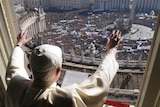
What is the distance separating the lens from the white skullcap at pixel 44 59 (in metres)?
0.54

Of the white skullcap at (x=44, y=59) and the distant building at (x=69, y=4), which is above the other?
the white skullcap at (x=44, y=59)

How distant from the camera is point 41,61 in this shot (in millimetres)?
544

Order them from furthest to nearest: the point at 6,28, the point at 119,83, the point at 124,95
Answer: the point at 119,83
the point at 124,95
the point at 6,28

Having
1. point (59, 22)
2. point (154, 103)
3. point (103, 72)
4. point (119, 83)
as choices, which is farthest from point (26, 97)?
point (59, 22)

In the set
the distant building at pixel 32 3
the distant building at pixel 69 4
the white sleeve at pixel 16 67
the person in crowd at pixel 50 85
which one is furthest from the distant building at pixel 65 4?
the person in crowd at pixel 50 85

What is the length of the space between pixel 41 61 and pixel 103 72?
0.21 meters

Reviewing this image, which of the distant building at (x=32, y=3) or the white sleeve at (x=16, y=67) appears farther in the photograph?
the distant building at (x=32, y=3)

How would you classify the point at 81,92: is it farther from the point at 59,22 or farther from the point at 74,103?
the point at 59,22

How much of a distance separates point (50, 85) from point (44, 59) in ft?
0.31

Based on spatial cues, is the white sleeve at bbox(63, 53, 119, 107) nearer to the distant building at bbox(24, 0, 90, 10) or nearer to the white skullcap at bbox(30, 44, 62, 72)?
the white skullcap at bbox(30, 44, 62, 72)

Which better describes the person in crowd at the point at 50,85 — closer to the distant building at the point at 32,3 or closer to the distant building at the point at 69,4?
the distant building at the point at 32,3

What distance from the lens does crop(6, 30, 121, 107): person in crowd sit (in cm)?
55

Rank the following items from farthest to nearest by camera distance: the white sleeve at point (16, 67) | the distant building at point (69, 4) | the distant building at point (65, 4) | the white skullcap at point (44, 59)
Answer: the distant building at point (69, 4)
the distant building at point (65, 4)
the white sleeve at point (16, 67)
the white skullcap at point (44, 59)

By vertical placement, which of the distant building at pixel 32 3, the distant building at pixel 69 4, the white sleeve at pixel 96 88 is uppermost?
the white sleeve at pixel 96 88
